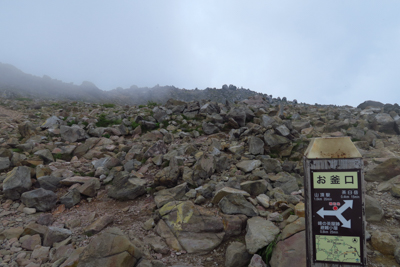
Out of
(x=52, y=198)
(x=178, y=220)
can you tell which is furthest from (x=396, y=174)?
(x=52, y=198)

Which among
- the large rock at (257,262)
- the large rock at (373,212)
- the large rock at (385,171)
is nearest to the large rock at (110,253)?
the large rock at (257,262)

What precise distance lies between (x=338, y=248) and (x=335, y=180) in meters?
0.73

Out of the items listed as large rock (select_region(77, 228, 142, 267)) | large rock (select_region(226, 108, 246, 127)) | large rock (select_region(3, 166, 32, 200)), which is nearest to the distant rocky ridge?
large rock (select_region(226, 108, 246, 127))

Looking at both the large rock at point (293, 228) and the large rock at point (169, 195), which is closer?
the large rock at point (293, 228)

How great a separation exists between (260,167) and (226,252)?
123 inches

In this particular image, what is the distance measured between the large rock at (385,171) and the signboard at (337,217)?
398cm

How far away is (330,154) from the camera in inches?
95.1

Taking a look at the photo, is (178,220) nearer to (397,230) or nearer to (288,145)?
(397,230)

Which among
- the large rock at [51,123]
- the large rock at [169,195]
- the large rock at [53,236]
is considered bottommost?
the large rock at [53,236]

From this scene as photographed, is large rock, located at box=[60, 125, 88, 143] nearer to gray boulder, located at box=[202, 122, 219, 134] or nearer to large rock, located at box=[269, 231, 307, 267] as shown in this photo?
gray boulder, located at box=[202, 122, 219, 134]

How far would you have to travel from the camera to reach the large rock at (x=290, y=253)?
302cm

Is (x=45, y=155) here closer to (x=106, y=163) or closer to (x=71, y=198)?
(x=106, y=163)

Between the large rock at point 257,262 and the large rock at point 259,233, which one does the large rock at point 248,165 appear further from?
the large rock at point 257,262

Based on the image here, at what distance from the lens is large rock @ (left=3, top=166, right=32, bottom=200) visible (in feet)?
18.5
